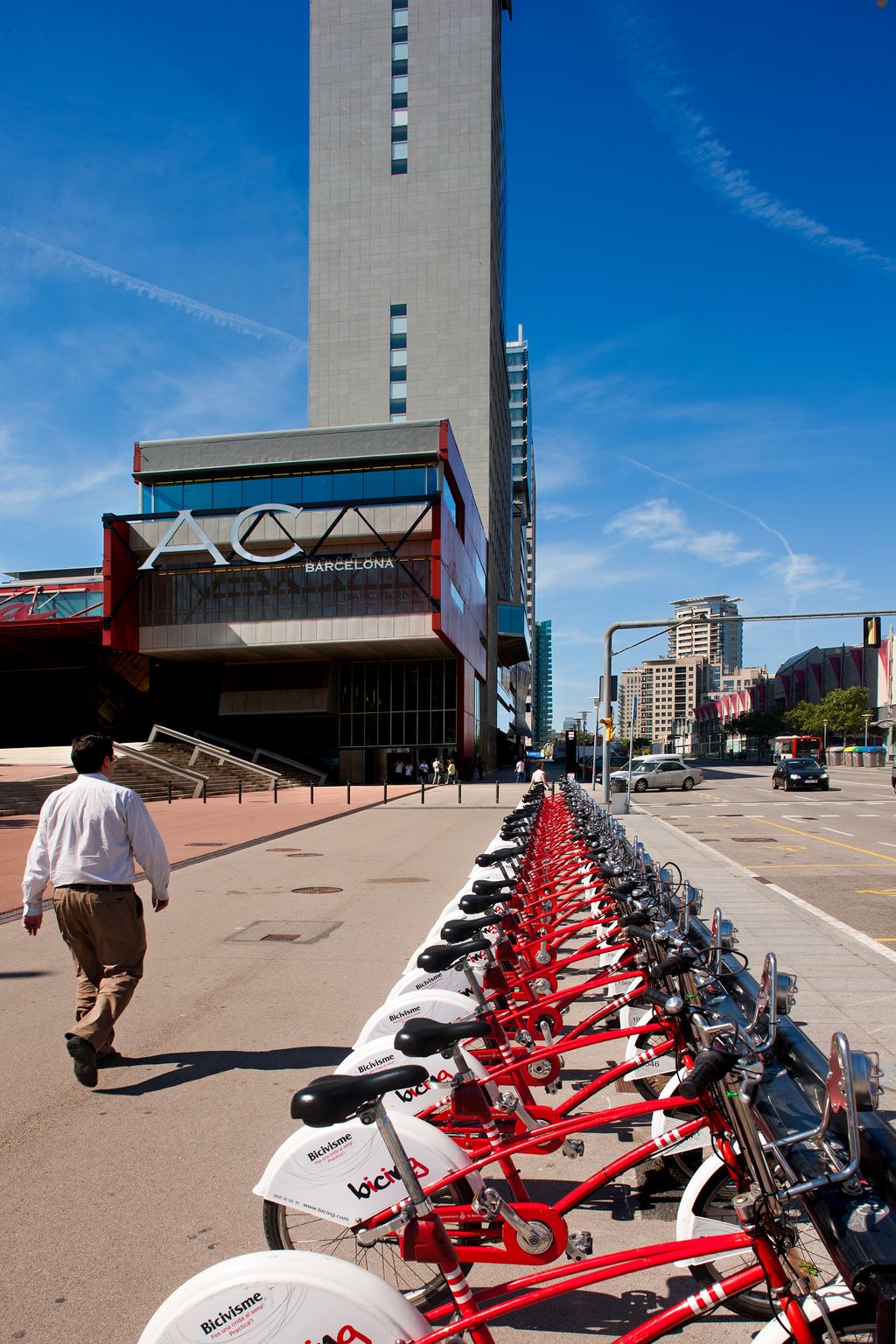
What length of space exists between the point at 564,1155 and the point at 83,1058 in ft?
9.07

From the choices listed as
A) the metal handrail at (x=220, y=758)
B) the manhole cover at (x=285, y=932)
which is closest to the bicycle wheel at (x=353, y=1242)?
the manhole cover at (x=285, y=932)

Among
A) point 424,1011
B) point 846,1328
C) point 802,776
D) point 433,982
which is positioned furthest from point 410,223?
point 846,1328

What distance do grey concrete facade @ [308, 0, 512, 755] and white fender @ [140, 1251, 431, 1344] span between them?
74828 mm

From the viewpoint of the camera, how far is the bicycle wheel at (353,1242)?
277 cm

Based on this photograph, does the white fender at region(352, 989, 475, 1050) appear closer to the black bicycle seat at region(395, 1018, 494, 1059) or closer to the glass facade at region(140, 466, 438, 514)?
the black bicycle seat at region(395, 1018, 494, 1059)

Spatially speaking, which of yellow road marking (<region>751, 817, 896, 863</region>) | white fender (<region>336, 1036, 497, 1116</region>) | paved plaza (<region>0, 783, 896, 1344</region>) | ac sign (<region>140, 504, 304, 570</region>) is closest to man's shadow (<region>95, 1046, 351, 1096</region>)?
paved plaza (<region>0, 783, 896, 1344</region>)

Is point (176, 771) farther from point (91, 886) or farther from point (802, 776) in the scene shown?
point (91, 886)

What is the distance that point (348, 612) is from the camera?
48.6 m

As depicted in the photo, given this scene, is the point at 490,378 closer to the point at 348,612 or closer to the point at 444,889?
the point at 348,612

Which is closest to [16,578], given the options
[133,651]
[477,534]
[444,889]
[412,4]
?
[133,651]

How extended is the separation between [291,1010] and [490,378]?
79195 millimetres

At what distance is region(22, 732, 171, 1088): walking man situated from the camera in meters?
4.81

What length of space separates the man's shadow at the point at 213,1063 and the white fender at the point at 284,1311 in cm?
325

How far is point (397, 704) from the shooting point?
2190 inches
